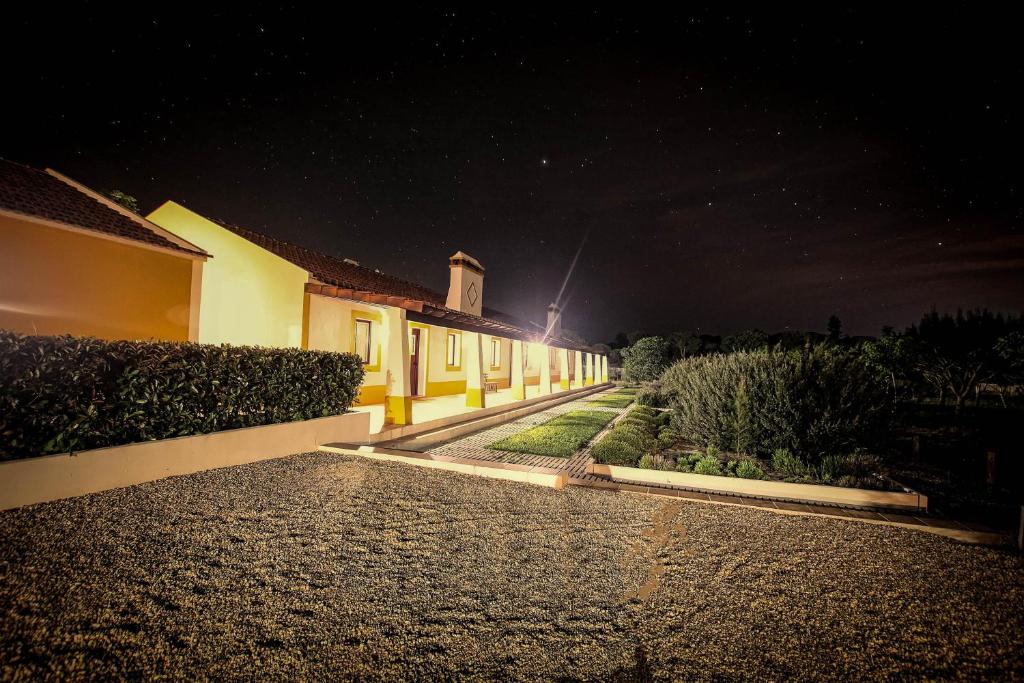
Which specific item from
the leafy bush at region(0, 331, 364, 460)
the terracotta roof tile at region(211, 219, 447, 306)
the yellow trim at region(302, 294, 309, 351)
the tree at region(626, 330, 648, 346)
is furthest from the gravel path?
the tree at region(626, 330, 648, 346)

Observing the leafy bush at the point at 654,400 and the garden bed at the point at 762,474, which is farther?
the leafy bush at the point at 654,400

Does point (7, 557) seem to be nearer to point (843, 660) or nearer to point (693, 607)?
point (693, 607)

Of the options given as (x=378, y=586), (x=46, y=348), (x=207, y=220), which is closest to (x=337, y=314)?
(x=207, y=220)

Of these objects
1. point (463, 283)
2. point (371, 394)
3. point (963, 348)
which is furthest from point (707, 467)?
point (963, 348)

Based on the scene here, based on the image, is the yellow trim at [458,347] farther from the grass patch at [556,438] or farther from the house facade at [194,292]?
the grass patch at [556,438]

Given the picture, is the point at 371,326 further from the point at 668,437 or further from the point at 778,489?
the point at 778,489

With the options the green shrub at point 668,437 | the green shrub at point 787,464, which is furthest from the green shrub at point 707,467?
the green shrub at point 668,437

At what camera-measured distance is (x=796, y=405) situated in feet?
22.6

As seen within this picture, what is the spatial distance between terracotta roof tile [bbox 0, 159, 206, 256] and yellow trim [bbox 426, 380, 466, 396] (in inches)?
293

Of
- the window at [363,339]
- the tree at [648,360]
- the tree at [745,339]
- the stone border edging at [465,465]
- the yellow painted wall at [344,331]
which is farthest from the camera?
the tree at [745,339]

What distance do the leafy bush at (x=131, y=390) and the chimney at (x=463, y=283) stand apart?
11195 mm

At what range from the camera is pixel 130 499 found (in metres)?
4.25

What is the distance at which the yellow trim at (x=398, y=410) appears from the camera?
859cm

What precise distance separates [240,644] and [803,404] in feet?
25.4
